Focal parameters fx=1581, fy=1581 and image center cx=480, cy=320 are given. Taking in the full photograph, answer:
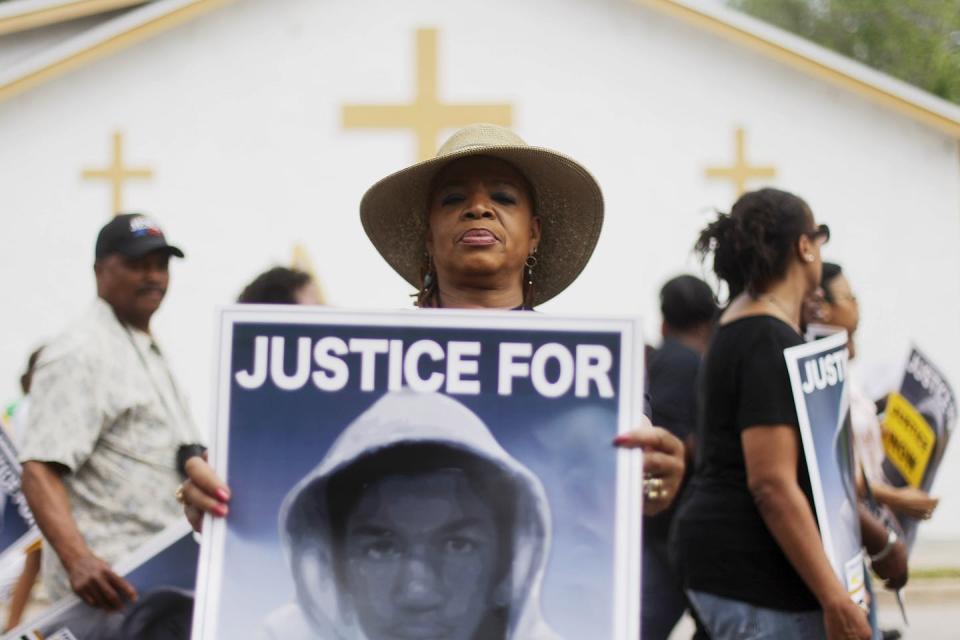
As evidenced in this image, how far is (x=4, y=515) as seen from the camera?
5.65 metres

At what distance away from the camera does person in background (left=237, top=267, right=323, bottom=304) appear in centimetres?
522

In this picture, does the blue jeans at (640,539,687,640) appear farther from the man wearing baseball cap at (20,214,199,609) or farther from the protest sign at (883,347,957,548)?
the man wearing baseball cap at (20,214,199,609)

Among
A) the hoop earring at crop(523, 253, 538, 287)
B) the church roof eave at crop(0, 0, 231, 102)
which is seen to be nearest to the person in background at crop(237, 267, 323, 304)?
the hoop earring at crop(523, 253, 538, 287)

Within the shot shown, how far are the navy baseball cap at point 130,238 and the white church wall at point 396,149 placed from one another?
295 inches

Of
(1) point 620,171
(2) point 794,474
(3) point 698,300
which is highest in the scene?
(1) point 620,171

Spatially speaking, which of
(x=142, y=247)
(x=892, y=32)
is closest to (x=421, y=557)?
(x=142, y=247)

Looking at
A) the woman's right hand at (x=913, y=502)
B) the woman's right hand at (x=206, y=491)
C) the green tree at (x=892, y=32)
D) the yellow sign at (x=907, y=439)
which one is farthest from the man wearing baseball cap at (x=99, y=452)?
the green tree at (x=892, y=32)

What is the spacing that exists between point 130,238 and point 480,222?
1.88 meters

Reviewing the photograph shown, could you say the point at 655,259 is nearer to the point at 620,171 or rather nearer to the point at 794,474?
the point at 620,171

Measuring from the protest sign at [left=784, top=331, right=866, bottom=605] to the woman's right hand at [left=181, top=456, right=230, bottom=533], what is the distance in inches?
61.9

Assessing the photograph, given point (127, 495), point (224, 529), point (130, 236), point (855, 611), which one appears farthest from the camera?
point (130, 236)

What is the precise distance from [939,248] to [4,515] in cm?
858

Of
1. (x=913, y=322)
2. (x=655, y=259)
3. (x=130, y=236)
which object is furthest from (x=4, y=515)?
(x=913, y=322)

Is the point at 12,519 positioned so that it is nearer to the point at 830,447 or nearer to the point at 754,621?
the point at 754,621
